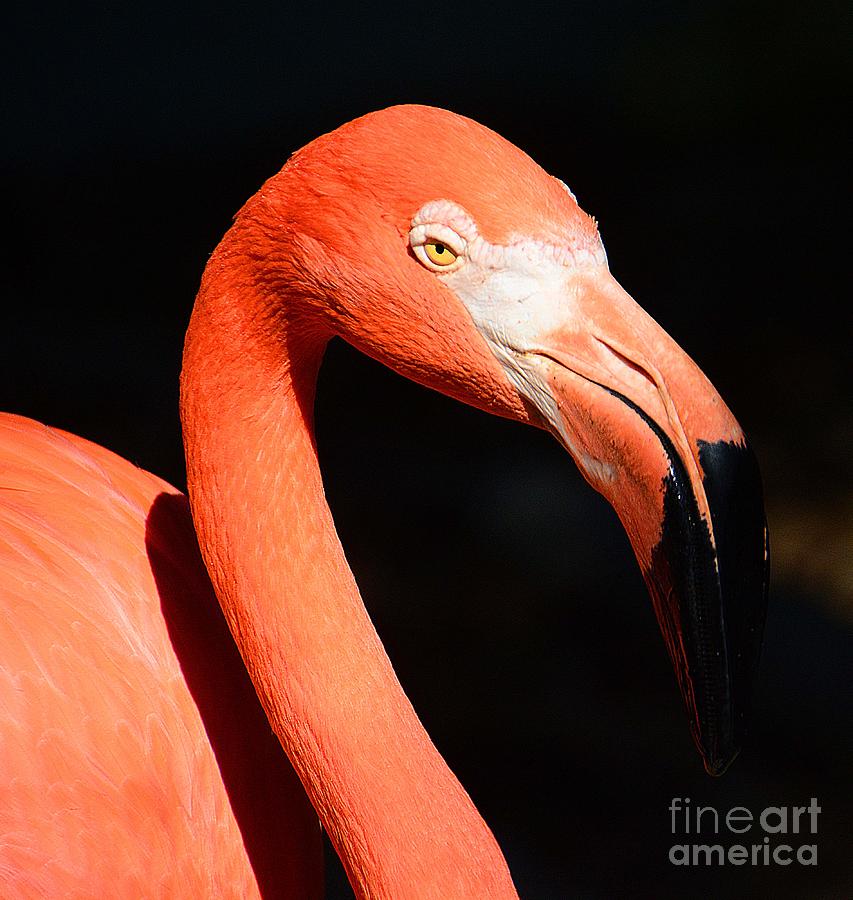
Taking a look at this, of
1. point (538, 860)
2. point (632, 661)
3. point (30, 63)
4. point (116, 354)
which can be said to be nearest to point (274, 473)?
point (538, 860)

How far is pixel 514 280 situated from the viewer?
1128mm

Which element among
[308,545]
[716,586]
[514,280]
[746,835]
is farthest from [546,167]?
[716,586]

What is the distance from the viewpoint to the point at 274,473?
1390 mm

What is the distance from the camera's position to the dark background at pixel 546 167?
9.65 ft

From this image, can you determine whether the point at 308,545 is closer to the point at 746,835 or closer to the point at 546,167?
the point at 746,835

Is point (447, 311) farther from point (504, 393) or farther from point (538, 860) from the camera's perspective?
point (538, 860)

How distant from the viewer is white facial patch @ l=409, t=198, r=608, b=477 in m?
1.12

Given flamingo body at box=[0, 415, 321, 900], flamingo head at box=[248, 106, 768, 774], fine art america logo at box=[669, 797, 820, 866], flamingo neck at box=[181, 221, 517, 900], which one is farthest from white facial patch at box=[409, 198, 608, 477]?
fine art america logo at box=[669, 797, 820, 866]

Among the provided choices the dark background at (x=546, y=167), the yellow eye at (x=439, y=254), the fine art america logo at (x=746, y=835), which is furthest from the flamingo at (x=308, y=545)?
the dark background at (x=546, y=167)

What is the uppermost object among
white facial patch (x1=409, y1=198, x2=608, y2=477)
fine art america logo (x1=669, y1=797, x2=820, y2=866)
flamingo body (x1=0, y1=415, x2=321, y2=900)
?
white facial patch (x1=409, y1=198, x2=608, y2=477)

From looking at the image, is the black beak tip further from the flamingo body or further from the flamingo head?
the flamingo body

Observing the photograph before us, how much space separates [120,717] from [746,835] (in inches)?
62.8

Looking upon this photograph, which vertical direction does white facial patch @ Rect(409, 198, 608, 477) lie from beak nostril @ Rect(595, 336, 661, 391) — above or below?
above

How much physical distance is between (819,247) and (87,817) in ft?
8.84
